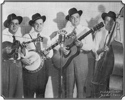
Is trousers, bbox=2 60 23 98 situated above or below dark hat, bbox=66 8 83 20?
below

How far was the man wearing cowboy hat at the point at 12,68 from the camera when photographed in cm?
325

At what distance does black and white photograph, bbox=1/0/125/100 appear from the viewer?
3254 mm

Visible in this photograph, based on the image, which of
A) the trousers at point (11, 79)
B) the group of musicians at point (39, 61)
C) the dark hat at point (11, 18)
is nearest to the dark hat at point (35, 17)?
the group of musicians at point (39, 61)

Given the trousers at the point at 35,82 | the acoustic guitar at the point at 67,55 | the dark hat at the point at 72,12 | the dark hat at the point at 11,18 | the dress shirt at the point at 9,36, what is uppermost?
the dark hat at the point at 72,12

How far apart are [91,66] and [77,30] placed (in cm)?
48

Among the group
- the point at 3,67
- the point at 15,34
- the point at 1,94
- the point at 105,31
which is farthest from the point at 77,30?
the point at 1,94

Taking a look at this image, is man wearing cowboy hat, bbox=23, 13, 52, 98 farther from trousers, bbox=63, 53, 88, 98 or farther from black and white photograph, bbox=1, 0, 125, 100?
trousers, bbox=63, 53, 88, 98

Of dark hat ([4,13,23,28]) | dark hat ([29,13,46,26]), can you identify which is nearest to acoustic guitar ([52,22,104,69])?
dark hat ([29,13,46,26])

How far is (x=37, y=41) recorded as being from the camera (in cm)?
327

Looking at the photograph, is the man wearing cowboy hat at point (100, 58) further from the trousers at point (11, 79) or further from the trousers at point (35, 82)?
the trousers at point (11, 79)

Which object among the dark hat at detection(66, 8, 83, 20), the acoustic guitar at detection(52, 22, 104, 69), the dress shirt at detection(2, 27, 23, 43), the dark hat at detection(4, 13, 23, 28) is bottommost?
the acoustic guitar at detection(52, 22, 104, 69)

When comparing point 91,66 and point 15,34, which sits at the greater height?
point 15,34

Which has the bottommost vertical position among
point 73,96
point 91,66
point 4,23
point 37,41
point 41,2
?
point 73,96

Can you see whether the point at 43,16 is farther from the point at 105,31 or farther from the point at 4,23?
the point at 105,31
